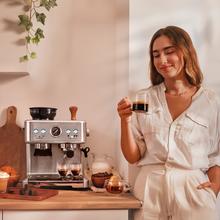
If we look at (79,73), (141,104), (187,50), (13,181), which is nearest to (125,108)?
(141,104)

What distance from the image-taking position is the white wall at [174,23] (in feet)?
7.82

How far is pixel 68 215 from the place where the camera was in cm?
211

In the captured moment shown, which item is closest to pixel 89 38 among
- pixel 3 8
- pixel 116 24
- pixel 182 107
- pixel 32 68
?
pixel 116 24

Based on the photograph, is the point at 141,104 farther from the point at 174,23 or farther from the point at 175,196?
the point at 174,23

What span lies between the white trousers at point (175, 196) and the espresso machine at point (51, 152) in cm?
48

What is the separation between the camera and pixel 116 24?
2885mm

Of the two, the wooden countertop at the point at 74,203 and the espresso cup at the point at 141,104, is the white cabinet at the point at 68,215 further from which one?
the espresso cup at the point at 141,104

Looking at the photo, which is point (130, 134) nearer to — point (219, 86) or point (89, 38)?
point (219, 86)

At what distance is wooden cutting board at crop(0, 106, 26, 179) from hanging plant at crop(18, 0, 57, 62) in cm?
41

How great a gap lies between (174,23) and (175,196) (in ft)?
3.07

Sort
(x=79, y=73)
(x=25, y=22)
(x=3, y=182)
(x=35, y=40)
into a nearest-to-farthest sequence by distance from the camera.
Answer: (x=3, y=182)
(x=25, y=22)
(x=35, y=40)
(x=79, y=73)

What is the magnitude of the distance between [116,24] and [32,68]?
0.61 metres

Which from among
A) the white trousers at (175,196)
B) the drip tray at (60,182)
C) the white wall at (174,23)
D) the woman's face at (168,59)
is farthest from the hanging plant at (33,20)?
the white trousers at (175,196)

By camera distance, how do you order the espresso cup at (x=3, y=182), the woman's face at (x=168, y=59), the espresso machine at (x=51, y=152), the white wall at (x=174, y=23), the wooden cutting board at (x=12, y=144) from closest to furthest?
the woman's face at (x=168, y=59), the espresso cup at (x=3, y=182), the white wall at (x=174, y=23), the espresso machine at (x=51, y=152), the wooden cutting board at (x=12, y=144)
